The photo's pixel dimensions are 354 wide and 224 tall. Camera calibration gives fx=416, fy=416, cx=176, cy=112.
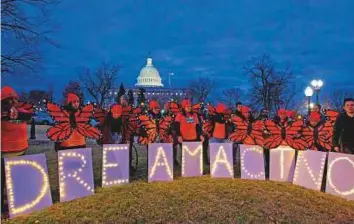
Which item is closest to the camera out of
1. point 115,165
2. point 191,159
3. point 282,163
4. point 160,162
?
point 115,165

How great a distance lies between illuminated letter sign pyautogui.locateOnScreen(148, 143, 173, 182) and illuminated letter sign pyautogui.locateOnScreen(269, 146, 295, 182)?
250 centimetres

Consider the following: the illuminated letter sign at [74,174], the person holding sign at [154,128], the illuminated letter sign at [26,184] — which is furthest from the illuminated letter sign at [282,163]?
the illuminated letter sign at [26,184]

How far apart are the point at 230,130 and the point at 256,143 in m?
2.39

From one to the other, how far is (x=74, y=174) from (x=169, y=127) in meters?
4.21

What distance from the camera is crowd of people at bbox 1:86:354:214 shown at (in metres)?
7.44

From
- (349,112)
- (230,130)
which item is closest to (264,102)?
(230,130)

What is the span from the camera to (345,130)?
8859mm

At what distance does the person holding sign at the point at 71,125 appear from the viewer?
8.23 meters

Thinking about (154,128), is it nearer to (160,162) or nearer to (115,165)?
(160,162)

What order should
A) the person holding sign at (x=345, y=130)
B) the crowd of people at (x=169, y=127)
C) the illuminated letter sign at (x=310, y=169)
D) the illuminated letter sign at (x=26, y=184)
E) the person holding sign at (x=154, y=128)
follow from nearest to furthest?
the illuminated letter sign at (x=26, y=184)
the crowd of people at (x=169, y=127)
the person holding sign at (x=345, y=130)
the illuminated letter sign at (x=310, y=169)
the person holding sign at (x=154, y=128)

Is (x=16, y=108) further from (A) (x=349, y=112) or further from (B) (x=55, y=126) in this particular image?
(A) (x=349, y=112)

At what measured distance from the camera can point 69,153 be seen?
25.0ft

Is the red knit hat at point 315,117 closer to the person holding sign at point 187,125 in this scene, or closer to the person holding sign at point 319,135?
the person holding sign at point 319,135

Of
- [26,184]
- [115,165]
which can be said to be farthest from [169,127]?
[26,184]
